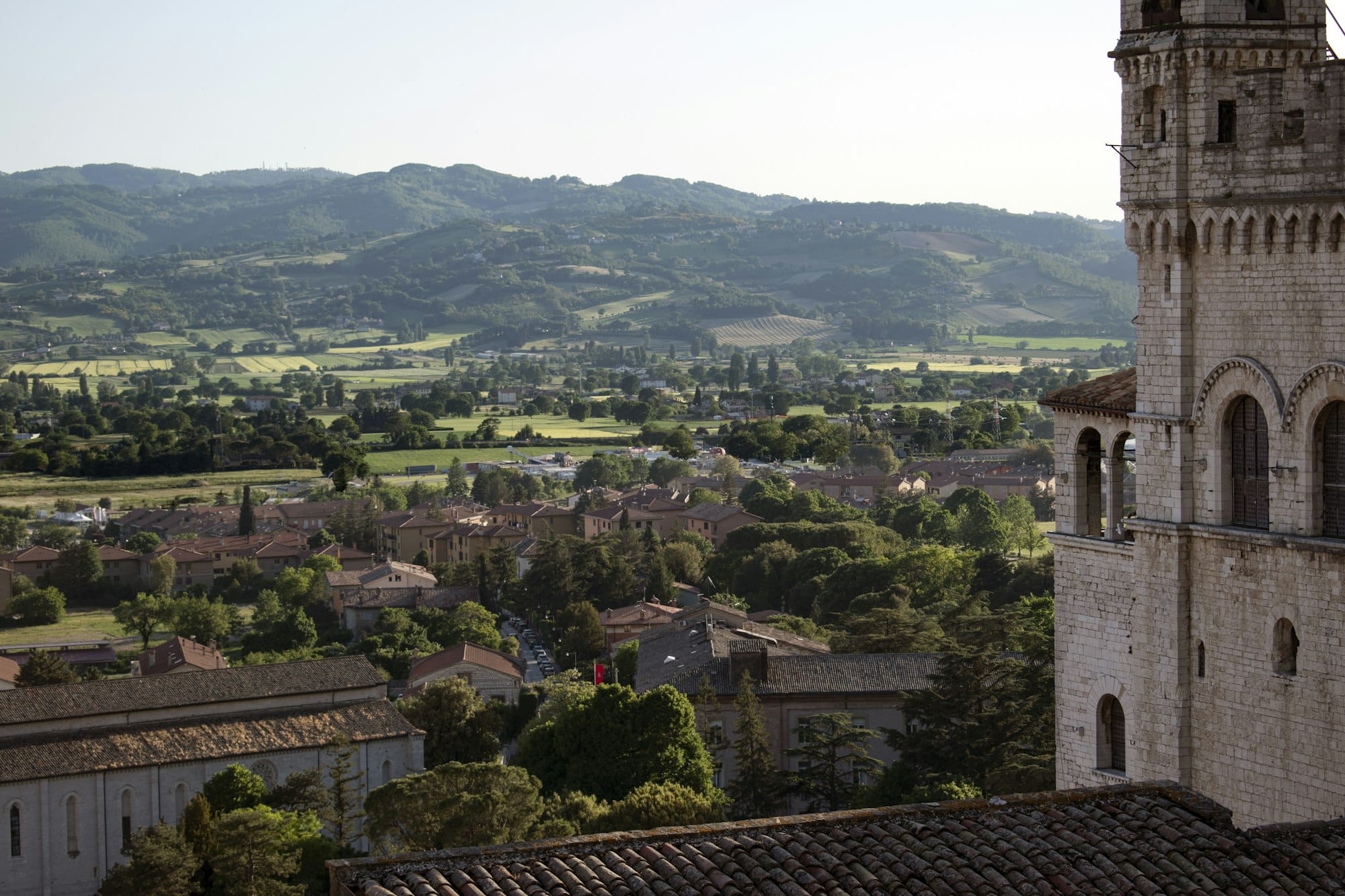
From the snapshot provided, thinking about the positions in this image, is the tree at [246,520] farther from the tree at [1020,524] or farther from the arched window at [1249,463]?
the arched window at [1249,463]

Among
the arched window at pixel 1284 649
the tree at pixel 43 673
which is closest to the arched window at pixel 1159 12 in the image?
the arched window at pixel 1284 649

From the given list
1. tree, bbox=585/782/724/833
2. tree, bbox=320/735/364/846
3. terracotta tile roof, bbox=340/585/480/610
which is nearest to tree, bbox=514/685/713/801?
Result: tree, bbox=585/782/724/833

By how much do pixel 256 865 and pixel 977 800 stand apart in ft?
80.2

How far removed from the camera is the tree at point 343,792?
41.8 m

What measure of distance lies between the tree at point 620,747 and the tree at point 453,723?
6805 millimetres

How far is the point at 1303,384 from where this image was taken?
17.4 meters

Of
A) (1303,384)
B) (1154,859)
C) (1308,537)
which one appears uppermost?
(1303,384)

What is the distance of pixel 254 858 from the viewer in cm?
3591

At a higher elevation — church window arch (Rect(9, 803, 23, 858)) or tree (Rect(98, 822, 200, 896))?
tree (Rect(98, 822, 200, 896))

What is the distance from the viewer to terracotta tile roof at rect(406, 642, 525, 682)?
188 ft

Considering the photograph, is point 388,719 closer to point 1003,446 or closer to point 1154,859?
point 1154,859

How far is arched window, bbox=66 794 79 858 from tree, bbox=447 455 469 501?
71.4 m

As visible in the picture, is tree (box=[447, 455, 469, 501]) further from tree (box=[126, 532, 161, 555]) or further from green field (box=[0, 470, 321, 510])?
tree (box=[126, 532, 161, 555])

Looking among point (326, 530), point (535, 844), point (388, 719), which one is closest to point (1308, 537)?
point (535, 844)
